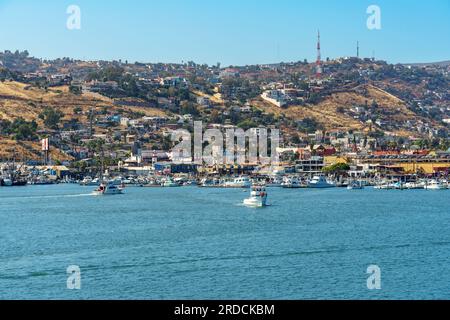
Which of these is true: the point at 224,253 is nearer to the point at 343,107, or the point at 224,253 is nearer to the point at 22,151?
the point at 22,151

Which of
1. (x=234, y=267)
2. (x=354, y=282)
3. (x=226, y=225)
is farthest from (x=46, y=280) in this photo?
(x=226, y=225)

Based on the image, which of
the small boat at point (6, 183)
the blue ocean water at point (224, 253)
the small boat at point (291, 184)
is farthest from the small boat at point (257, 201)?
the small boat at point (6, 183)

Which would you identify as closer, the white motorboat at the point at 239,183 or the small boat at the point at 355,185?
the small boat at the point at 355,185

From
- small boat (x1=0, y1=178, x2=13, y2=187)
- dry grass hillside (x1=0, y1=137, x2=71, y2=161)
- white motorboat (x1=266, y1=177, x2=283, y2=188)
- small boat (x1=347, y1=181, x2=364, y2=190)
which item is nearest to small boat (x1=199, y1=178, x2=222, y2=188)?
white motorboat (x1=266, y1=177, x2=283, y2=188)

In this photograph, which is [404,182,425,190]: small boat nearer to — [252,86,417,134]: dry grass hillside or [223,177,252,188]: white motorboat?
[223,177,252,188]: white motorboat

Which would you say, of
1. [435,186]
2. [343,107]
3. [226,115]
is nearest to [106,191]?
[435,186]

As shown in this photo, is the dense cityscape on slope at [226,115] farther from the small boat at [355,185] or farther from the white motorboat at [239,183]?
the white motorboat at [239,183]
